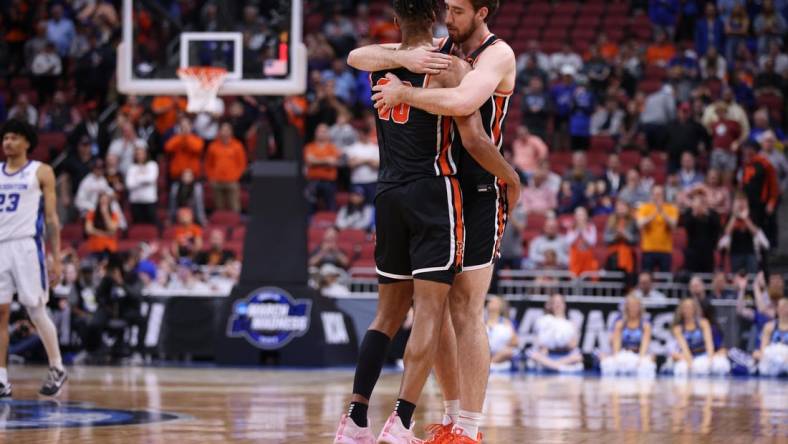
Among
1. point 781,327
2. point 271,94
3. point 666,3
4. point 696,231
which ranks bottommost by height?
point 781,327

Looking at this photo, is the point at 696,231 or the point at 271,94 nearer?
the point at 271,94

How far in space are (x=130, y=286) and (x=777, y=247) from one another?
9946mm

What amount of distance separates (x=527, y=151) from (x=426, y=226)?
48.6 feet

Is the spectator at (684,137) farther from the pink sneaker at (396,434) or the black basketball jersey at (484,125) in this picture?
the pink sneaker at (396,434)

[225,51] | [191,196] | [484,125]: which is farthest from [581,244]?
[484,125]

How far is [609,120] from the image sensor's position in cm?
2223

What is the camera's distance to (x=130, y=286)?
A: 1769 centimetres

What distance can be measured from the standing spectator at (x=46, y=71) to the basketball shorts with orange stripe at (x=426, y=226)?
66.4 ft

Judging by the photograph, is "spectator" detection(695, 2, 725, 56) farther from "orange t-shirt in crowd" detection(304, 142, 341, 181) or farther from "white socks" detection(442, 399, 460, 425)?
"white socks" detection(442, 399, 460, 425)

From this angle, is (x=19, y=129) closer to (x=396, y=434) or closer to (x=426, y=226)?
(x=426, y=226)

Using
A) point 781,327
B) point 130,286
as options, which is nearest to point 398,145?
point 781,327

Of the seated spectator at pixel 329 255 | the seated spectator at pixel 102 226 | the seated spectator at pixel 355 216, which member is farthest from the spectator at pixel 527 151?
the seated spectator at pixel 102 226

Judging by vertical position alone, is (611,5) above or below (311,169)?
above

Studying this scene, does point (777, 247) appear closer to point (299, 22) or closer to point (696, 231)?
point (696, 231)
